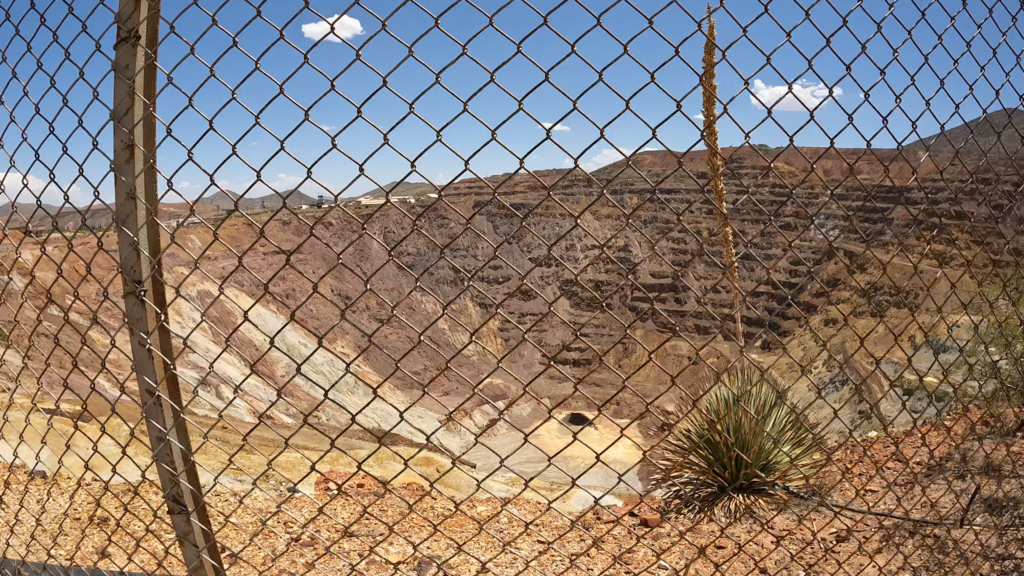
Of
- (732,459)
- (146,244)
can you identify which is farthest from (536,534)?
(146,244)

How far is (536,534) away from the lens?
3.38m

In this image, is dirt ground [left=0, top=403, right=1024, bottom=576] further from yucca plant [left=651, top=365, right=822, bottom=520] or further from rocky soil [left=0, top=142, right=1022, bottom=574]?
yucca plant [left=651, top=365, right=822, bottom=520]

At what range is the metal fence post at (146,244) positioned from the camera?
176 centimetres

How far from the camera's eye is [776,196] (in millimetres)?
13836

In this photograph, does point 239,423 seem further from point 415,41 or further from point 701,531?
point 415,41

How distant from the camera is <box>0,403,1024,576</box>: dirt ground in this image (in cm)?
239

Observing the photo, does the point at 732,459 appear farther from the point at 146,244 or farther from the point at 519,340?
the point at 146,244

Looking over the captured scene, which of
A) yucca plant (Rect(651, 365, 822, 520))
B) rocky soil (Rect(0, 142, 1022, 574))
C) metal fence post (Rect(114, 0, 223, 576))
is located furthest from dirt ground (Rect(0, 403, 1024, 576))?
metal fence post (Rect(114, 0, 223, 576))

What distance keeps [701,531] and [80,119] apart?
142 inches

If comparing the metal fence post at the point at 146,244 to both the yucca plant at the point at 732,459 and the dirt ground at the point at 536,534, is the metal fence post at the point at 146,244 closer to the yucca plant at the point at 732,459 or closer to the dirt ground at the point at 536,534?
the dirt ground at the point at 536,534

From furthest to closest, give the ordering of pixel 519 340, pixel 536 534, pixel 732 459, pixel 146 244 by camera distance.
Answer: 1. pixel 732 459
2. pixel 536 534
3. pixel 519 340
4. pixel 146 244

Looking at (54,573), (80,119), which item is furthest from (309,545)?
(80,119)

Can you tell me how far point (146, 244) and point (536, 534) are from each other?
2303mm

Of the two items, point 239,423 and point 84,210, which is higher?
point 84,210
